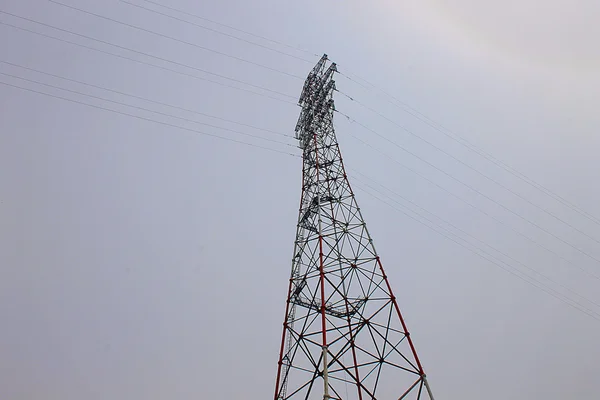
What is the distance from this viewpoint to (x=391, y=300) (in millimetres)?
10805

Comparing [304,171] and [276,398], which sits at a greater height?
[304,171]

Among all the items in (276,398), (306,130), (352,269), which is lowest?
(276,398)

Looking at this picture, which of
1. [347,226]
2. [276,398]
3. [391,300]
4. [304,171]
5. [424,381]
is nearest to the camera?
[424,381]

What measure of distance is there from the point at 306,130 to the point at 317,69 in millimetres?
3354

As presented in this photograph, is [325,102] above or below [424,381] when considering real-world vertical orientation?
above

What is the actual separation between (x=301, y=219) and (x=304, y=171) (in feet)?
8.77

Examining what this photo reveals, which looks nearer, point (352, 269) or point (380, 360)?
point (380, 360)

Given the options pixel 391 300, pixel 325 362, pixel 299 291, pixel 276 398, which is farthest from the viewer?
pixel 299 291

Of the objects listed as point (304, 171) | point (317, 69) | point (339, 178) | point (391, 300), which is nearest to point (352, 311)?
point (391, 300)

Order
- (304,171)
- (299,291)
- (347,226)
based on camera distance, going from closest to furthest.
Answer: (299,291)
(347,226)
(304,171)

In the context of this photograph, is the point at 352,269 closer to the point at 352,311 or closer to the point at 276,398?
the point at 352,311

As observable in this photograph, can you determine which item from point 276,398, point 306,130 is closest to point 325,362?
point 276,398

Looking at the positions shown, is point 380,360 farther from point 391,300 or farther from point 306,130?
point 306,130

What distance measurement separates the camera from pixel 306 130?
16.8m
